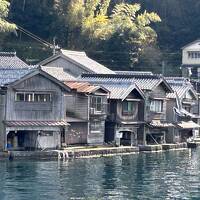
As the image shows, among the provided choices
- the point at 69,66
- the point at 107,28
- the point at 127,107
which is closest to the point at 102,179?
the point at 127,107

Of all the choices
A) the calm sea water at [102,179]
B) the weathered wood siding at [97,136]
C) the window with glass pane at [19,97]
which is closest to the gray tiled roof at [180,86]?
the weathered wood siding at [97,136]

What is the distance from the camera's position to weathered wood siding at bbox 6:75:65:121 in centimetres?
4266

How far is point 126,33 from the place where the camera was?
77188 mm

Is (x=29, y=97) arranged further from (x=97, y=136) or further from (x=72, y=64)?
(x=72, y=64)

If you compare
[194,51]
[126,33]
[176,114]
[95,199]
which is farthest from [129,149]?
[194,51]

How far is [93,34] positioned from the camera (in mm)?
77562

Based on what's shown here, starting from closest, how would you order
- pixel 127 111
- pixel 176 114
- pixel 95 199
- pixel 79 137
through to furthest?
1. pixel 95 199
2. pixel 79 137
3. pixel 127 111
4. pixel 176 114

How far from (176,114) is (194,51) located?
29.1 meters

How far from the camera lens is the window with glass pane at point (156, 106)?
2110 inches

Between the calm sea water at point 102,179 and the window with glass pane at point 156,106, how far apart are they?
A: 8900mm

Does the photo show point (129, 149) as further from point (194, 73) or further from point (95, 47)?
point (194, 73)

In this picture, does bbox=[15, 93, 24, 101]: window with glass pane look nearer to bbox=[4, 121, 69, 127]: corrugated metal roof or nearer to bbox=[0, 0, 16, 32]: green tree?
bbox=[4, 121, 69, 127]: corrugated metal roof

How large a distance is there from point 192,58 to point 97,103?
3923 centimetres

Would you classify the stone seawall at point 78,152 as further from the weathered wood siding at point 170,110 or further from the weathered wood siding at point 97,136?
the weathered wood siding at point 170,110
